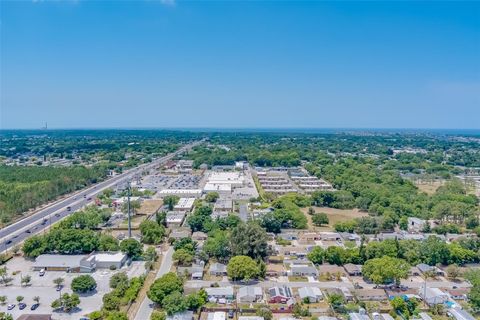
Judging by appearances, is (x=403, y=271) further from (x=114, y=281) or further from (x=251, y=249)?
(x=114, y=281)

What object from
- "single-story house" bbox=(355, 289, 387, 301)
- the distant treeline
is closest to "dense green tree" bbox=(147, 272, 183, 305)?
"single-story house" bbox=(355, 289, 387, 301)

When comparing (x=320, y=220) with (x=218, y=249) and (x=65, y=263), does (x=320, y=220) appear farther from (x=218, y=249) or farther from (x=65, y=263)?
(x=65, y=263)

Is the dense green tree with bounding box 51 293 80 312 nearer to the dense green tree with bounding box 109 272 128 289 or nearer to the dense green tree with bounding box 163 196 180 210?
the dense green tree with bounding box 109 272 128 289

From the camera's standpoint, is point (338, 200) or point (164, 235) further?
point (338, 200)

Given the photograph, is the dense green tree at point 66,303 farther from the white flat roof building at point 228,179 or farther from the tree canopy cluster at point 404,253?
the white flat roof building at point 228,179

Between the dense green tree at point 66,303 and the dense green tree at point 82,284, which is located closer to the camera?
the dense green tree at point 66,303

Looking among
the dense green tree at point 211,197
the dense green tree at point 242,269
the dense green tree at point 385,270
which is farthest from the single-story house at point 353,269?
the dense green tree at point 211,197

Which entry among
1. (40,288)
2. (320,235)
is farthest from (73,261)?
(320,235)
